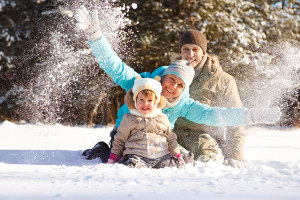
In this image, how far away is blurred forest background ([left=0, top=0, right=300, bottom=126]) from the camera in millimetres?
7098

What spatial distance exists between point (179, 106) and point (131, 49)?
15.2 feet

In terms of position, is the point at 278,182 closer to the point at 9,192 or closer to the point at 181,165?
the point at 181,165

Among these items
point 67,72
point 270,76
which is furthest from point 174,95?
point 270,76

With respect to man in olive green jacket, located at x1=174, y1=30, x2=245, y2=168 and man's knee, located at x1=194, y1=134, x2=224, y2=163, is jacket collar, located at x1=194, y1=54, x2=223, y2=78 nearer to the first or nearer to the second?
man in olive green jacket, located at x1=174, y1=30, x2=245, y2=168

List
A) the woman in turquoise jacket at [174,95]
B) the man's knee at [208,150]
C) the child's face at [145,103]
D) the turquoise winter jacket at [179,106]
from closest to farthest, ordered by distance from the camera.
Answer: the child's face at [145,103] < the woman in turquoise jacket at [174,95] < the turquoise winter jacket at [179,106] < the man's knee at [208,150]

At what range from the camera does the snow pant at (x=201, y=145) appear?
118 inches

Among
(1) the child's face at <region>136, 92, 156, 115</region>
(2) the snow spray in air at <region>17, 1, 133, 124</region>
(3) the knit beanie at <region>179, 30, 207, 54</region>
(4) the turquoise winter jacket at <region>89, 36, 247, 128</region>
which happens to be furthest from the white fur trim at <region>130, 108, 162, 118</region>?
(2) the snow spray in air at <region>17, 1, 133, 124</region>

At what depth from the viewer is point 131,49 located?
23.7ft

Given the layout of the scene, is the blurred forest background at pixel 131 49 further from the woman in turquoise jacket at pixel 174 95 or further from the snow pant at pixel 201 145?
the woman in turquoise jacket at pixel 174 95

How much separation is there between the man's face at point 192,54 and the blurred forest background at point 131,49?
132 inches

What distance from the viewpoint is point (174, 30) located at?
7.15m

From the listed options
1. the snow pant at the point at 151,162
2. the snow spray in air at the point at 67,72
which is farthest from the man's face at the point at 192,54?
the snow spray in air at the point at 67,72

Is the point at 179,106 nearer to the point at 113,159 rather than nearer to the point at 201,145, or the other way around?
the point at 201,145

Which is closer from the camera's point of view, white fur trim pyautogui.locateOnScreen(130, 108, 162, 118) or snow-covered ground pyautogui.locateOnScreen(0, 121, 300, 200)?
snow-covered ground pyautogui.locateOnScreen(0, 121, 300, 200)
